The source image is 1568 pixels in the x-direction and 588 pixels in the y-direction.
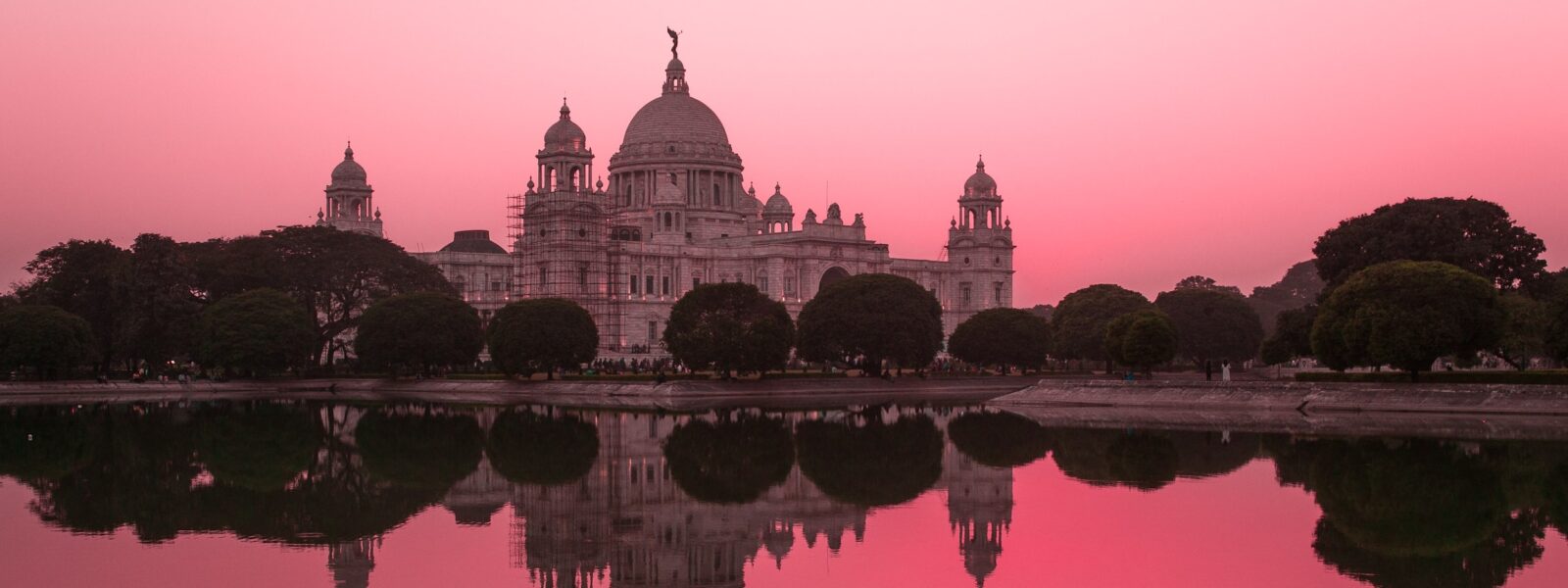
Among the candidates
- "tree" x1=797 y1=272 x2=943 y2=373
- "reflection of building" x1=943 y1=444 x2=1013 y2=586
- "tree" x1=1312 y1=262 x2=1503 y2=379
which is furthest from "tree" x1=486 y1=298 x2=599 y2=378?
"reflection of building" x1=943 y1=444 x2=1013 y2=586

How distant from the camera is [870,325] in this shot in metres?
72.2

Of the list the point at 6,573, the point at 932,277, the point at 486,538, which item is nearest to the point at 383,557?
the point at 486,538

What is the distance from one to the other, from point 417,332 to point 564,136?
3099cm

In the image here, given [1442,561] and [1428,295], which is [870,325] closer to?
[1428,295]

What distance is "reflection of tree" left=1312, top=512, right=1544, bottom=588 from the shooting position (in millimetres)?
20250

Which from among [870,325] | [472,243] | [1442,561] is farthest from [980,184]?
[1442,561]

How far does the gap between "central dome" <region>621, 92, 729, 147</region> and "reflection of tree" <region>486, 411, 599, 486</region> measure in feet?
225

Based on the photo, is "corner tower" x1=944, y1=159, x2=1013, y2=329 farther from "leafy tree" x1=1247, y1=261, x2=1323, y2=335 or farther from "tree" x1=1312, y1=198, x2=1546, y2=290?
"tree" x1=1312, y1=198, x2=1546, y2=290

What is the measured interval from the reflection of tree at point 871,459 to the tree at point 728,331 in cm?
1714

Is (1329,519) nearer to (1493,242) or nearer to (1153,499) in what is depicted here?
(1153,499)

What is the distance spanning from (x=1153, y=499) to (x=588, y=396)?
4159 centimetres

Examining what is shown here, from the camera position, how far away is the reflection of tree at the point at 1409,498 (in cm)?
2383

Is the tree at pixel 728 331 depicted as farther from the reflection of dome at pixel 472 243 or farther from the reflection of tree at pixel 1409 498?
the reflection of dome at pixel 472 243

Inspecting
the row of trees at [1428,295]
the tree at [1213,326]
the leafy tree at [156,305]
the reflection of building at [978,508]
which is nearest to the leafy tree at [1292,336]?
the row of trees at [1428,295]
